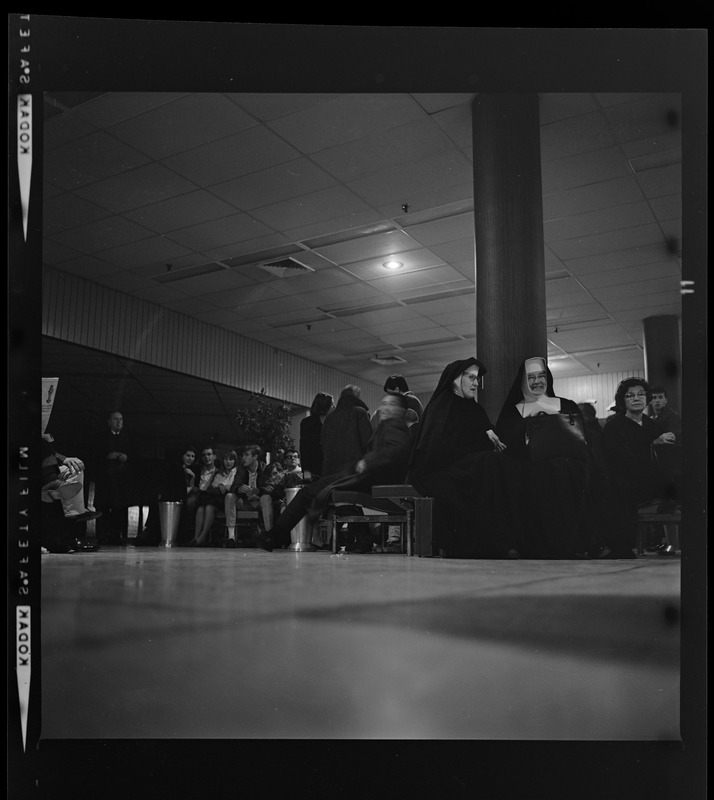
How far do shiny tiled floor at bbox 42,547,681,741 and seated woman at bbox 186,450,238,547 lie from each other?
328 mm

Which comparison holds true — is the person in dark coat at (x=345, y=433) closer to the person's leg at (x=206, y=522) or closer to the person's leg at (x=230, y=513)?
the person's leg at (x=230, y=513)

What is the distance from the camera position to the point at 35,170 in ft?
5.98

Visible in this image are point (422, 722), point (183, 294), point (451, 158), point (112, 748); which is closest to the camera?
point (422, 722)

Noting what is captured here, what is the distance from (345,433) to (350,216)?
68 centimetres

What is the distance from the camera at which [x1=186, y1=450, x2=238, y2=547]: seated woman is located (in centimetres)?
219

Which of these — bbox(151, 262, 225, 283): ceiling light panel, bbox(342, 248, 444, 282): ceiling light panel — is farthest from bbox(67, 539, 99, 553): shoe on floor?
bbox(342, 248, 444, 282): ceiling light panel

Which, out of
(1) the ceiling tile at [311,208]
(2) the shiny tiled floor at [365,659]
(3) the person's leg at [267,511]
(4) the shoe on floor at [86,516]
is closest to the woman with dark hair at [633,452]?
(2) the shiny tiled floor at [365,659]

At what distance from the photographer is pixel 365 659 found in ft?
4.84

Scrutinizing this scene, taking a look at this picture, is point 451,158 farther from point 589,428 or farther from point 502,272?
point 589,428

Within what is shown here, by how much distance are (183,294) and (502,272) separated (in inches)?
44.2

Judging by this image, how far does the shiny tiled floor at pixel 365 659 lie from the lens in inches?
55.0

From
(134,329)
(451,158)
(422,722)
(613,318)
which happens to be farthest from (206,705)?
(451,158)

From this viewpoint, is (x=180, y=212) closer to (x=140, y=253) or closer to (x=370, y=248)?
(x=140, y=253)

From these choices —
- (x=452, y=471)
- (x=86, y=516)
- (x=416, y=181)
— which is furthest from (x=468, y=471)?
(x=86, y=516)
